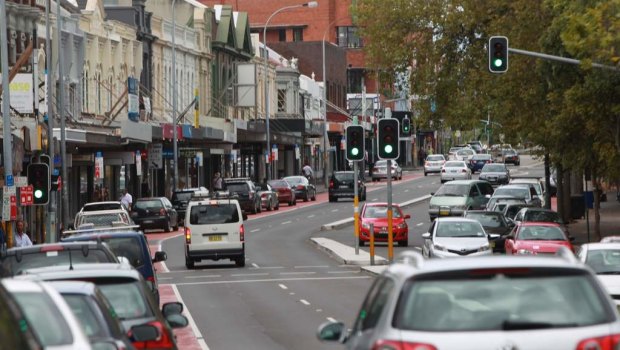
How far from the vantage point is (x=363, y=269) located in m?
39.4

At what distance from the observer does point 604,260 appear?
26609 millimetres

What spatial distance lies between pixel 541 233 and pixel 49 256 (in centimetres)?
2254

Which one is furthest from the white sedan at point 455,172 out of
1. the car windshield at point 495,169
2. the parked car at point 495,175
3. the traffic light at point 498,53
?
the traffic light at point 498,53

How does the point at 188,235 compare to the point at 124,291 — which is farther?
the point at 188,235

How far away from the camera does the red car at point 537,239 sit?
36656 mm

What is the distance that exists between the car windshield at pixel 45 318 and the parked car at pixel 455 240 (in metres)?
27.7

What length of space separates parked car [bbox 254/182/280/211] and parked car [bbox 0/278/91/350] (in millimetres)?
66371

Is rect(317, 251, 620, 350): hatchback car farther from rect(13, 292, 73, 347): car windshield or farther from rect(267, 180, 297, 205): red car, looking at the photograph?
rect(267, 180, 297, 205): red car

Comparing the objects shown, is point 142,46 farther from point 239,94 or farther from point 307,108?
point 307,108

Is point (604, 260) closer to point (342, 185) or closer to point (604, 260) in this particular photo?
point (604, 260)

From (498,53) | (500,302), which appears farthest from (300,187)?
(500,302)

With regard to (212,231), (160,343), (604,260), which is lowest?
(212,231)

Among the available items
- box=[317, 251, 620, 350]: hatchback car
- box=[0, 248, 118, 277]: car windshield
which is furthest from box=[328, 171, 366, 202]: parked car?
box=[317, 251, 620, 350]: hatchback car

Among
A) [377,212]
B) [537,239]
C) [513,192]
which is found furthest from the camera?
[513,192]
